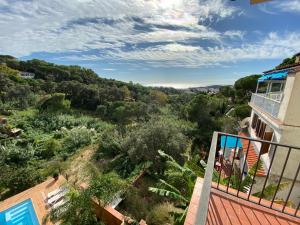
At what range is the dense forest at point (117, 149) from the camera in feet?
25.2

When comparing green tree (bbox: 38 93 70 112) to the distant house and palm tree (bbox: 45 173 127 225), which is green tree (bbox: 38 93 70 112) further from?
palm tree (bbox: 45 173 127 225)

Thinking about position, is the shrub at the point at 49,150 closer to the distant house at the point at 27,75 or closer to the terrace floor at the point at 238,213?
the terrace floor at the point at 238,213

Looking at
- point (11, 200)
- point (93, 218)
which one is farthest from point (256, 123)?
point (11, 200)

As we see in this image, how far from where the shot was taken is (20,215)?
30.0ft

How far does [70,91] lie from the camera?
45344mm

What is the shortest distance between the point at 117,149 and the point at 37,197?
9.45 metres

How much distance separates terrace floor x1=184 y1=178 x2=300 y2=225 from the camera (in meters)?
3.35

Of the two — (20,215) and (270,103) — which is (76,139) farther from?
(270,103)

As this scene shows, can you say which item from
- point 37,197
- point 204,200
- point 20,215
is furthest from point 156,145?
point 204,200

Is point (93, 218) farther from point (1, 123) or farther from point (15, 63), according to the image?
point (15, 63)

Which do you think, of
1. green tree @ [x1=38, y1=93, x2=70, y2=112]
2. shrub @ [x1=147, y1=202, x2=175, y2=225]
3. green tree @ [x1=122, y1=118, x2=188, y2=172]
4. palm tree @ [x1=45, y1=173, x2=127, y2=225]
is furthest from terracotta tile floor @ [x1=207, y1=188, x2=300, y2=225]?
green tree @ [x1=38, y1=93, x2=70, y2=112]

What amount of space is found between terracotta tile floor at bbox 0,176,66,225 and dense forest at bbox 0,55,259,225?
862 millimetres

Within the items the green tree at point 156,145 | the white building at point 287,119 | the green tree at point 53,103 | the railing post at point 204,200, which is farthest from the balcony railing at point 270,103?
the green tree at point 53,103

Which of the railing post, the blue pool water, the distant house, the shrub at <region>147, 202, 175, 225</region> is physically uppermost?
the railing post
